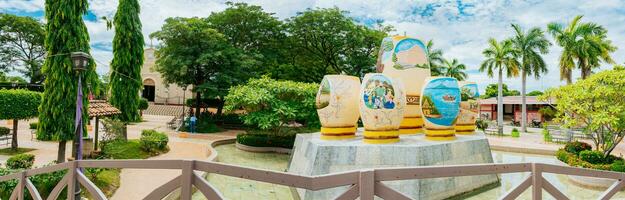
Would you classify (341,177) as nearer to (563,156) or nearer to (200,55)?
(563,156)

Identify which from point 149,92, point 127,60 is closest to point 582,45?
point 127,60

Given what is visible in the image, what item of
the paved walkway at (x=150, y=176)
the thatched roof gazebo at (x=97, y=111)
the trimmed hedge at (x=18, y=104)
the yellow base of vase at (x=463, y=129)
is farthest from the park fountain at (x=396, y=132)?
the trimmed hedge at (x=18, y=104)

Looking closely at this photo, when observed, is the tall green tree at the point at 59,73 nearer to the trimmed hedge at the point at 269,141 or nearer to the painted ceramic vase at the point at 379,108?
the trimmed hedge at the point at 269,141

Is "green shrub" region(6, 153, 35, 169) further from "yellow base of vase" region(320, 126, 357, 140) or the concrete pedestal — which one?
"yellow base of vase" region(320, 126, 357, 140)

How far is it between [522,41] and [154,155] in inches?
1285

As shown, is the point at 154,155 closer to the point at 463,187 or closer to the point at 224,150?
the point at 224,150

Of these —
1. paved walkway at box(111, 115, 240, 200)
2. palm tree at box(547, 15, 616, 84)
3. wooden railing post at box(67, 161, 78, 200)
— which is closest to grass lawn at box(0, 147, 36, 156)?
paved walkway at box(111, 115, 240, 200)

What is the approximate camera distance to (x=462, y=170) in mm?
3168

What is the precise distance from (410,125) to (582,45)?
2527cm

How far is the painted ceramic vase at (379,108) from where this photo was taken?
1097 cm

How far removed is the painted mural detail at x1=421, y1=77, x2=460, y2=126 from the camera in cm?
1191

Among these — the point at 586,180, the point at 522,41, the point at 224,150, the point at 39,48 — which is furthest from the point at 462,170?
the point at 39,48

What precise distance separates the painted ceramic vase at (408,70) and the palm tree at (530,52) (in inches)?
956

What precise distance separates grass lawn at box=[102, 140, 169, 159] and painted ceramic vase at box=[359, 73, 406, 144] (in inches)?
465
